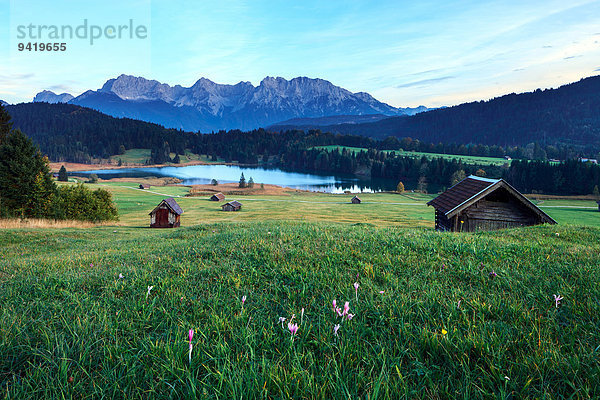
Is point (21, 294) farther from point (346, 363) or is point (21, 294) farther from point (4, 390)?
point (346, 363)

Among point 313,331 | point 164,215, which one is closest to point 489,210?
point 313,331

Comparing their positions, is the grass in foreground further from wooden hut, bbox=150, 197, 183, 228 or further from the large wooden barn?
wooden hut, bbox=150, 197, 183, 228

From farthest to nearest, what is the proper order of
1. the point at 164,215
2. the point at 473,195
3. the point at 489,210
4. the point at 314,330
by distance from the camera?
the point at 164,215 < the point at 489,210 < the point at 473,195 < the point at 314,330

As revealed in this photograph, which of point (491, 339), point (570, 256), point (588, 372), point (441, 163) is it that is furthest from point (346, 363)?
point (441, 163)

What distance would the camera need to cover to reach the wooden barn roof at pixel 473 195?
19938mm

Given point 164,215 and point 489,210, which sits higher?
point 489,210

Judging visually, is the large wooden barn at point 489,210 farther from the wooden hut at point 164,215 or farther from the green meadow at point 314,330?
the wooden hut at point 164,215

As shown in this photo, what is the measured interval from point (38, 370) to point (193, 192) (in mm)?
110185

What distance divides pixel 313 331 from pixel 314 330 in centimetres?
2

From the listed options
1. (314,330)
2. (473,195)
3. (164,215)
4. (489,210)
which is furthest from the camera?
(164,215)

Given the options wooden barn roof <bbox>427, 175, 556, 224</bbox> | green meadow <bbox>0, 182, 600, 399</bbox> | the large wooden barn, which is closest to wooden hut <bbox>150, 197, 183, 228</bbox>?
wooden barn roof <bbox>427, 175, 556, 224</bbox>

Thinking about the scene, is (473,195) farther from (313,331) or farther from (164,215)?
(164,215)

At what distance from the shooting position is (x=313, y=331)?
277cm

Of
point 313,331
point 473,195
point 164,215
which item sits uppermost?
point 473,195
